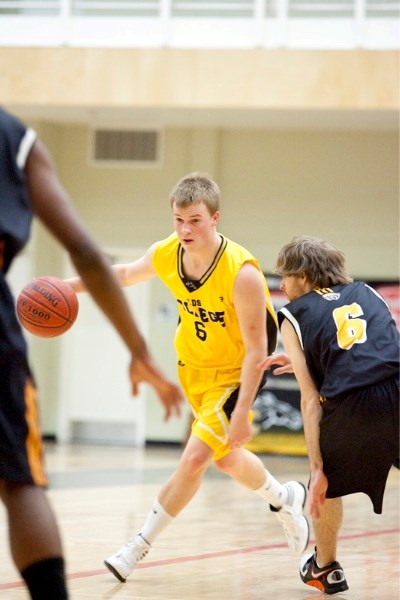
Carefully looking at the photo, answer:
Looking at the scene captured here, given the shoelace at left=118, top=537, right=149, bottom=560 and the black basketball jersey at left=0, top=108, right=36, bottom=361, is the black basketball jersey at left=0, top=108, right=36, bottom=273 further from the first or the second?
the shoelace at left=118, top=537, right=149, bottom=560

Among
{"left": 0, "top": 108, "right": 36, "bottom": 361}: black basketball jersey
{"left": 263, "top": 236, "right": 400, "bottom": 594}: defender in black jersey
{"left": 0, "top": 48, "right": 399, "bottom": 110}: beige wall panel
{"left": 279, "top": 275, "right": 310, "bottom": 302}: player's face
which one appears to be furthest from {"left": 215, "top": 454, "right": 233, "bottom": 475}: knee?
{"left": 0, "top": 48, "right": 399, "bottom": 110}: beige wall panel

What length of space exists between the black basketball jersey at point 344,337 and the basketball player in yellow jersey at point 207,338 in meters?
0.21

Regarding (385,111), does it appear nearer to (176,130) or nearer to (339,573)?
(176,130)

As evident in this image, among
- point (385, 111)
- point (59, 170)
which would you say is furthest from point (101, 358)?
point (385, 111)

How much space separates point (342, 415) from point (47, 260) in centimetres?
1122

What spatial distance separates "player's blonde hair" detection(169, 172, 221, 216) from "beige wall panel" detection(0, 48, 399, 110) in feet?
26.7

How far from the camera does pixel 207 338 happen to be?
4.82 metres

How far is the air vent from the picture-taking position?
1470cm

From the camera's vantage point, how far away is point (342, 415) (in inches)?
167

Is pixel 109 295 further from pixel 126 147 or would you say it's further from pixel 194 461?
pixel 126 147

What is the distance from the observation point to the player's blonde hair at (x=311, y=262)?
176 inches

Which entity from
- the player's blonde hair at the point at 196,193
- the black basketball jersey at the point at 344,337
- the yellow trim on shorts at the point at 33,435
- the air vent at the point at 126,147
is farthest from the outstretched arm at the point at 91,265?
the air vent at the point at 126,147

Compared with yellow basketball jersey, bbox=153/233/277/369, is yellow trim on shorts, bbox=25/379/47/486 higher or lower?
lower

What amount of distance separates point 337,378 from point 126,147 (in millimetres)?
10936
